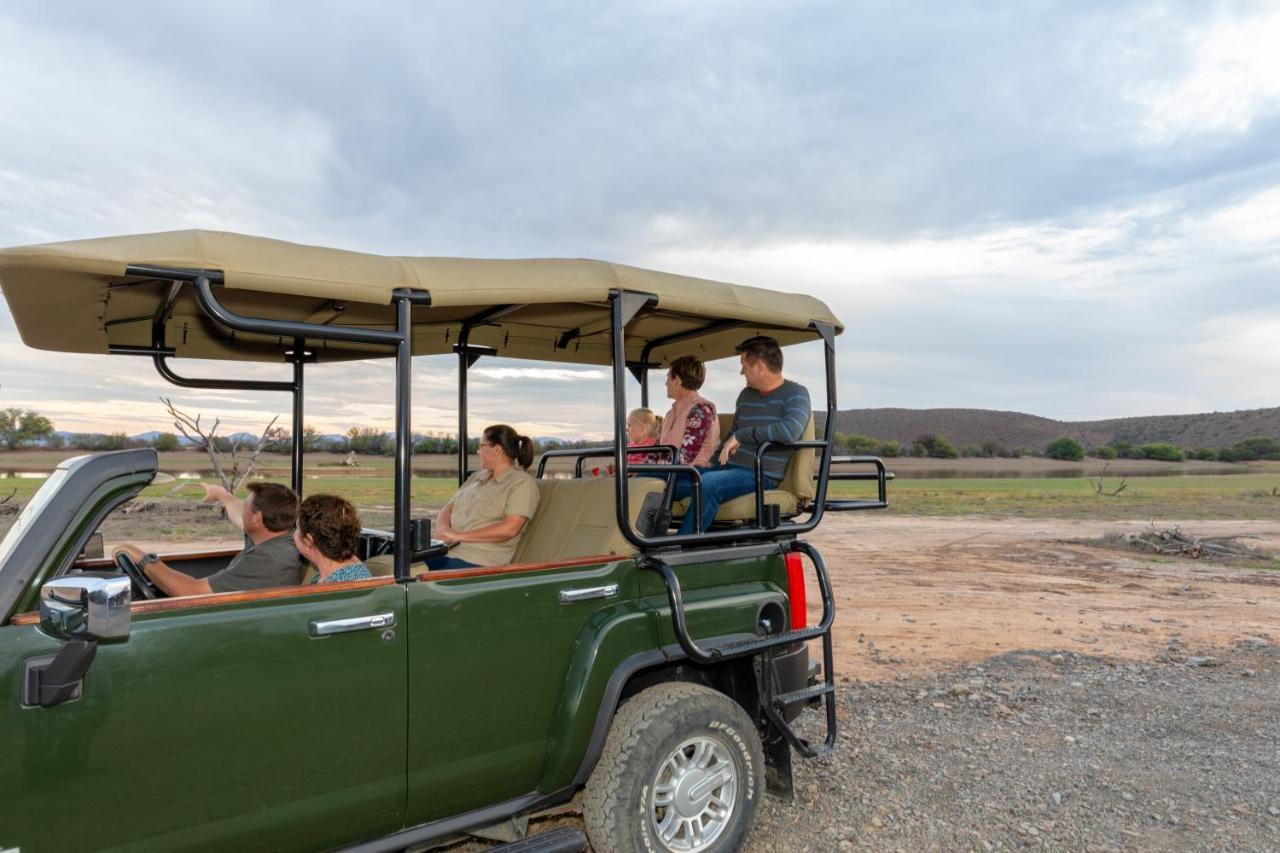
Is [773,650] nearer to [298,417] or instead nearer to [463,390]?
[463,390]

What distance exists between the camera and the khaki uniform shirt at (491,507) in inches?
175

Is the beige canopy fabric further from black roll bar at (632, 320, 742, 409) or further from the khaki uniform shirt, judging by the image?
the khaki uniform shirt

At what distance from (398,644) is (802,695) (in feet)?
6.80

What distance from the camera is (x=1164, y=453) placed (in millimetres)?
77312

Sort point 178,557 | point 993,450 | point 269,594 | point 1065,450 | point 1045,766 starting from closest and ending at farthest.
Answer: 1. point 269,594
2. point 178,557
3. point 1045,766
4. point 1065,450
5. point 993,450

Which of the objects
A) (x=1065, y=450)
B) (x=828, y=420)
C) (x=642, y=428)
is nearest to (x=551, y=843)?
(x=828, y=420)

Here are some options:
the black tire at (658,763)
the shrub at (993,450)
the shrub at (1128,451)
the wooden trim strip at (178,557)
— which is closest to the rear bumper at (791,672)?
the black tire at (658,763)

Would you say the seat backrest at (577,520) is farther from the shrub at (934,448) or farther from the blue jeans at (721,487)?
the shrub at (934,448)

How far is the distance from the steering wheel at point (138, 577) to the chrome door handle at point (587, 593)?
1.77 metres

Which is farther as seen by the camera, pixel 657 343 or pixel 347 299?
pixel 657 343

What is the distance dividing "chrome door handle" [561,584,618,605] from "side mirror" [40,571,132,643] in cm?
154

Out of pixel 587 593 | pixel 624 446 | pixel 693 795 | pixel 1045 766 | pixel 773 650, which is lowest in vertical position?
pixel 1045 766

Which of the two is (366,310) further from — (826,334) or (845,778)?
(845,778)

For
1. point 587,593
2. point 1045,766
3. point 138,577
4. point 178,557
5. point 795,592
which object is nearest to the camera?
point 587,593
